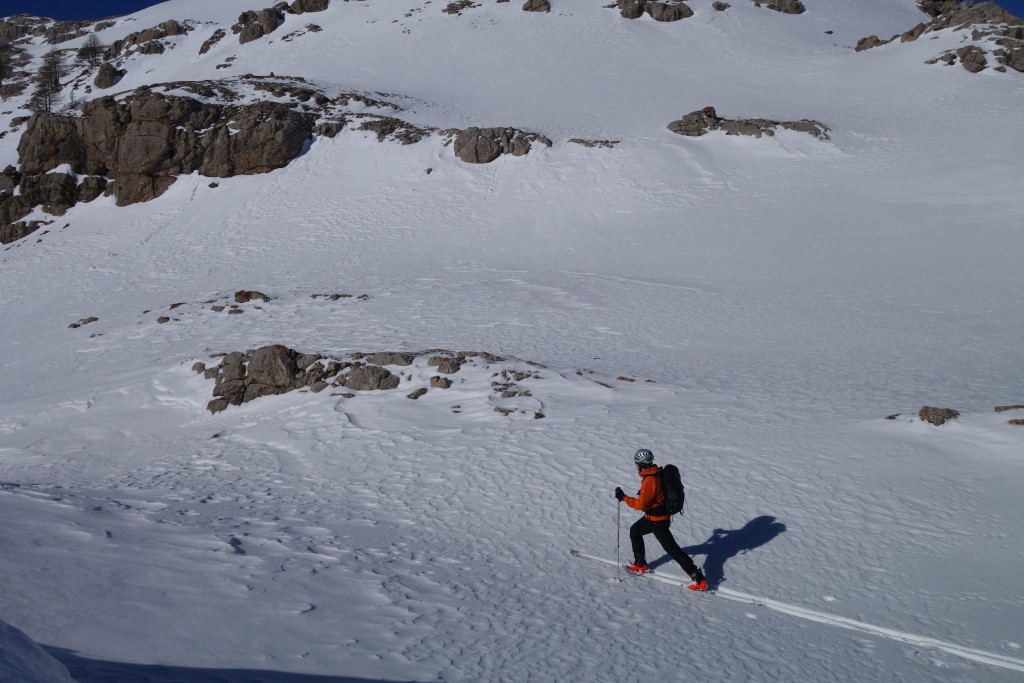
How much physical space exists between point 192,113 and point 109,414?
25.4m

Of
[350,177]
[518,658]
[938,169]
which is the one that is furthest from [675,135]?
[518,658]

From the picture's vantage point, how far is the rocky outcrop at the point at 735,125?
3406cm

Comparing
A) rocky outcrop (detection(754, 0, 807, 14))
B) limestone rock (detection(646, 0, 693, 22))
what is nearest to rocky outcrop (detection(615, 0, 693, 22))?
limestone rock (detection(646, 0, 693, 22))

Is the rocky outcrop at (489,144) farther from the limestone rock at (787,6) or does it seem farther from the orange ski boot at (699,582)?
the limestone rock at (787,6)

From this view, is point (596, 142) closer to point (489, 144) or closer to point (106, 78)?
point (489, 144)

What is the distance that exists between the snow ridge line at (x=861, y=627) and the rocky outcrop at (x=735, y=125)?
3113 cm

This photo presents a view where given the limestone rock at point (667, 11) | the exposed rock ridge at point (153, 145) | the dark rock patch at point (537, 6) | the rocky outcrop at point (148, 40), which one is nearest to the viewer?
the exposed rock ridge at point (153, 145)

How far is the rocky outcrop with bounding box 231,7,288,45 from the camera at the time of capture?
183 ft

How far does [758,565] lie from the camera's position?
7824 millimetres

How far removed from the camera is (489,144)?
34.7m

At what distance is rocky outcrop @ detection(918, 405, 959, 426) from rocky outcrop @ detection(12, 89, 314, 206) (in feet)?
107

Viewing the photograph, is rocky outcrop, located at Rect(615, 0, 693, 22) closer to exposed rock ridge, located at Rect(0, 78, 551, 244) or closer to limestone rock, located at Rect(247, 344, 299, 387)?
exposed rock ridge, located at Rect(0, 78, 551, 244)

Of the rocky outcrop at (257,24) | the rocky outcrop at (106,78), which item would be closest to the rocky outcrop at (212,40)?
the rocky outcrop at (257,24)

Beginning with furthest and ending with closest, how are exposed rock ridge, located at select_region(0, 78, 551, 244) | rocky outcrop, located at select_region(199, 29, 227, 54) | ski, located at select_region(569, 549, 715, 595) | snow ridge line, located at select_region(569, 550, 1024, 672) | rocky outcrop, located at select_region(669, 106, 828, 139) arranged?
rocky outcrop, located at select_region(199, 29, 227, 54) → exposed rock ridge, located at select_region(0, 78, 551, 244) → rocky outcrop, located at select_region(669, 106, 828, 139) → ski, located at select_region(569, 549, 715, 595) → snow ridge line, located at select_region(569, 550, 1024, 672)
